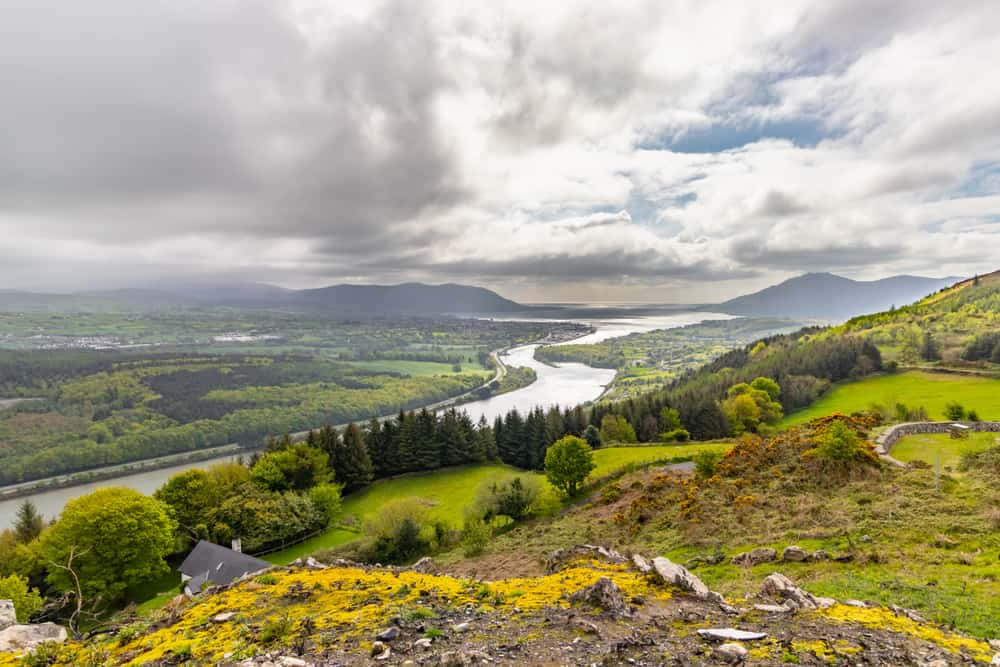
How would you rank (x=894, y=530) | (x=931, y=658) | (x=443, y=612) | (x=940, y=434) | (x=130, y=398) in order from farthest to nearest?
(x=130, y=398), (x=940, y=434), (x=894, y=530), (x=443, y=612), (x=931, y=658)

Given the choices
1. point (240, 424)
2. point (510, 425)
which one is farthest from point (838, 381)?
point (240, 424)

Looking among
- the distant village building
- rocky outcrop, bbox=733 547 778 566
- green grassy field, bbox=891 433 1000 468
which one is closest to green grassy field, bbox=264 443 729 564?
green grassy field, bbox=891 433 1000 468

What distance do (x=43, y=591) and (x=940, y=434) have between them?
67186 millimetres

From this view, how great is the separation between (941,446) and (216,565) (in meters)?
46.1

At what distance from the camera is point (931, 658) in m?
6.78

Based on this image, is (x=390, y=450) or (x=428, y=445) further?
(x=428, y=445)

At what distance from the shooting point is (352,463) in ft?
170

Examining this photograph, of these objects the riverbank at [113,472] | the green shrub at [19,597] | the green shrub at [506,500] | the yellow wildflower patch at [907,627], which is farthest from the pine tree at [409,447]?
the riverbank at [113,472]

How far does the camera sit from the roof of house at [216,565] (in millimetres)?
26500

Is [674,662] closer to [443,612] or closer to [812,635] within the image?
[812,635]

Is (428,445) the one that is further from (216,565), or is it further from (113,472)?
(113,472)

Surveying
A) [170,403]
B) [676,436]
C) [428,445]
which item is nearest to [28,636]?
[428,445]

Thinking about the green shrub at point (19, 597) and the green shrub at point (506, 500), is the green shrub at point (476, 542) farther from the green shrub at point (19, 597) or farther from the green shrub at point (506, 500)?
the green shrub at point (19, 597)

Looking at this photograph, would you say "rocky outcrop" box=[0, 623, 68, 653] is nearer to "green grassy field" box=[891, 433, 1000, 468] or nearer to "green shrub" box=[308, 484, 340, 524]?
"green shrub" box=[308, 484, 340, 524]
